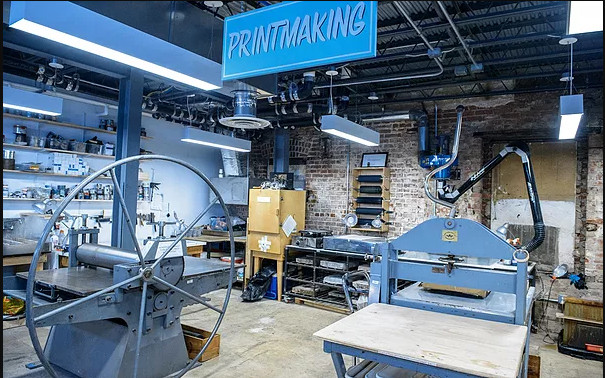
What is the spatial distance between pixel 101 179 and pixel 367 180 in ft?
14.5

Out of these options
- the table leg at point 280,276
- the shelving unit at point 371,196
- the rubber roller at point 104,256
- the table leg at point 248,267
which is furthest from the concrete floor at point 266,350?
the shelving unit at point 371,196

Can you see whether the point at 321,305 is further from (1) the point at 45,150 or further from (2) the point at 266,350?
(1) the point at 45,150

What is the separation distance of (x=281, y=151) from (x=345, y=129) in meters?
2.52

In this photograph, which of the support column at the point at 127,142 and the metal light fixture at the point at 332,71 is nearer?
the metal light fixture at the point at 332,71

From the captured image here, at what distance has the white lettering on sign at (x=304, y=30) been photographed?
5.88ft

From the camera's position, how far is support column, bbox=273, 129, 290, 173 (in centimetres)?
721

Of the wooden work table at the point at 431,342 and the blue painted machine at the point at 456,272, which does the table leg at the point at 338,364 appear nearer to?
the wooden work table at the point at 431,342

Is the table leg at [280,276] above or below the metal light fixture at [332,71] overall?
below

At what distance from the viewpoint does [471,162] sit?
596 centimetres

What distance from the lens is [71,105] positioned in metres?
6.34

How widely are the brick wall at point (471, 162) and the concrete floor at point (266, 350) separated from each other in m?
1.41

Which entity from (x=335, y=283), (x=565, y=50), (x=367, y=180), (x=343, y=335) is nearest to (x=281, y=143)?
(x=367, y=180)

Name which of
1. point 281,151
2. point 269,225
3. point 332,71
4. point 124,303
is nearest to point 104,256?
point 124,303

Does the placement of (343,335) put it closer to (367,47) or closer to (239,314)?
(367,47)
